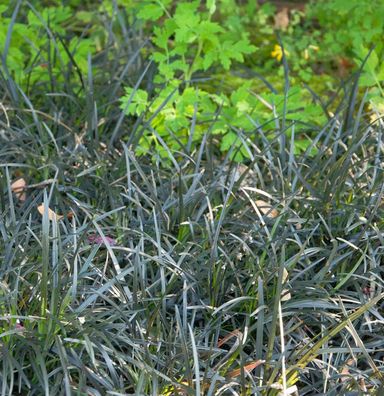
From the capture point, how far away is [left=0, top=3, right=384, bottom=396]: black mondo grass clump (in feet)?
8.70

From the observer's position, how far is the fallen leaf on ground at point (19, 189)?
3.58 m

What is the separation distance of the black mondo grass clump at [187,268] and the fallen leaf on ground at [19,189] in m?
0.01

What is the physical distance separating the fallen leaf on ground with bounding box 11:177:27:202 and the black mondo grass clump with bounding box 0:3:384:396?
14 millimetres

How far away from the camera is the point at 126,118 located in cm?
421

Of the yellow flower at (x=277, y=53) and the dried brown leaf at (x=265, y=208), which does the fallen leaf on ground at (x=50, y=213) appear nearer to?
the dried brown leaf at (x=265, y=208)

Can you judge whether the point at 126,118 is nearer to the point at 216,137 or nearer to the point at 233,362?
the point at 216,137

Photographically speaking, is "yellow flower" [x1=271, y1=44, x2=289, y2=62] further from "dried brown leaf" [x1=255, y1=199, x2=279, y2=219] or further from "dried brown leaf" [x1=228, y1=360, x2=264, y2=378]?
"dried brown leaf" [x1=228, y1=360, x2=264, y2=378]

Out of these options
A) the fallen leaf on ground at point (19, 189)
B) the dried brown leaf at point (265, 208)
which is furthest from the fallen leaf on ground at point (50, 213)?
the dried brown leaf at point (265, 208)

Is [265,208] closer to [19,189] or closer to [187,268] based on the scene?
[187,268]

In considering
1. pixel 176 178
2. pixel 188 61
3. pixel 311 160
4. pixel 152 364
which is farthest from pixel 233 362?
pixel 188 61

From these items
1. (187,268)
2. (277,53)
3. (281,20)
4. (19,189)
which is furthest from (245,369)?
(281,20)

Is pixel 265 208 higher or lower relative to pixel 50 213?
lower

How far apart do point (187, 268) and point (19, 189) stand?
96cm

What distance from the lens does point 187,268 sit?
10.0ft
